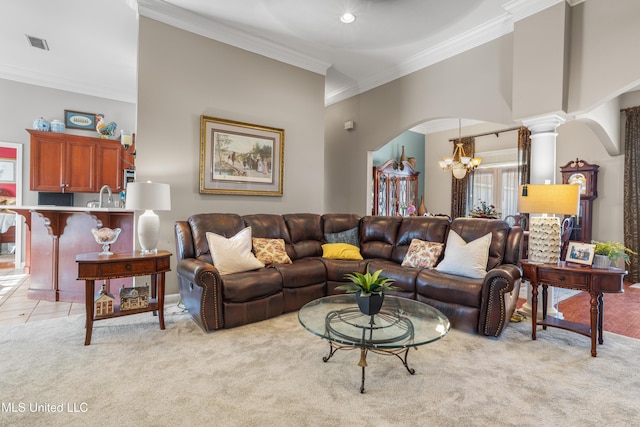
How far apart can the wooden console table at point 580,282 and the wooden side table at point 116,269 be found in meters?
3.28

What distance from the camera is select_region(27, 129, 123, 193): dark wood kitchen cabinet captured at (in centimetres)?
518

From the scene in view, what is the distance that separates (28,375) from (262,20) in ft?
12.8

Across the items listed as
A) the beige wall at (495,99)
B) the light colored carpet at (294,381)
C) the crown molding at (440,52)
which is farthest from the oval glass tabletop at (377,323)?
the crown molding at (440,52)

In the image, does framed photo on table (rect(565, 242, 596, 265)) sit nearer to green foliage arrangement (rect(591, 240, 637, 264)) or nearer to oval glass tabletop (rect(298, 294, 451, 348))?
green foliage arrangement (rect(591, 240, 637, 264))

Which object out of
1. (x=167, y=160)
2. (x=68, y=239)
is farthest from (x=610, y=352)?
(x=68, y=239)

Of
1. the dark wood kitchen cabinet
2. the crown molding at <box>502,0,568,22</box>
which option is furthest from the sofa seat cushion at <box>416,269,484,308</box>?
the dark wood kitchen cabinet

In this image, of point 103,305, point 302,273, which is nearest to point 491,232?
point 302,273

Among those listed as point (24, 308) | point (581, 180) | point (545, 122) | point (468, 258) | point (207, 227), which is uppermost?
point (545, 122)

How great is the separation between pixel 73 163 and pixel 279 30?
4.24 meters

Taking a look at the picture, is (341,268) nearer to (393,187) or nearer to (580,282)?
(580,282)

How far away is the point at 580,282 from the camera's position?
2.57 meters

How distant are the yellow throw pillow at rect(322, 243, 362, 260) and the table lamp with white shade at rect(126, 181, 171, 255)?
6.27 ft

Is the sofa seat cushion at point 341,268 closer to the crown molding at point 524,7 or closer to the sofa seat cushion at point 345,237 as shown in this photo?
the sofa seat cushion at point 345,237

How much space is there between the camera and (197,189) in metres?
3.88
